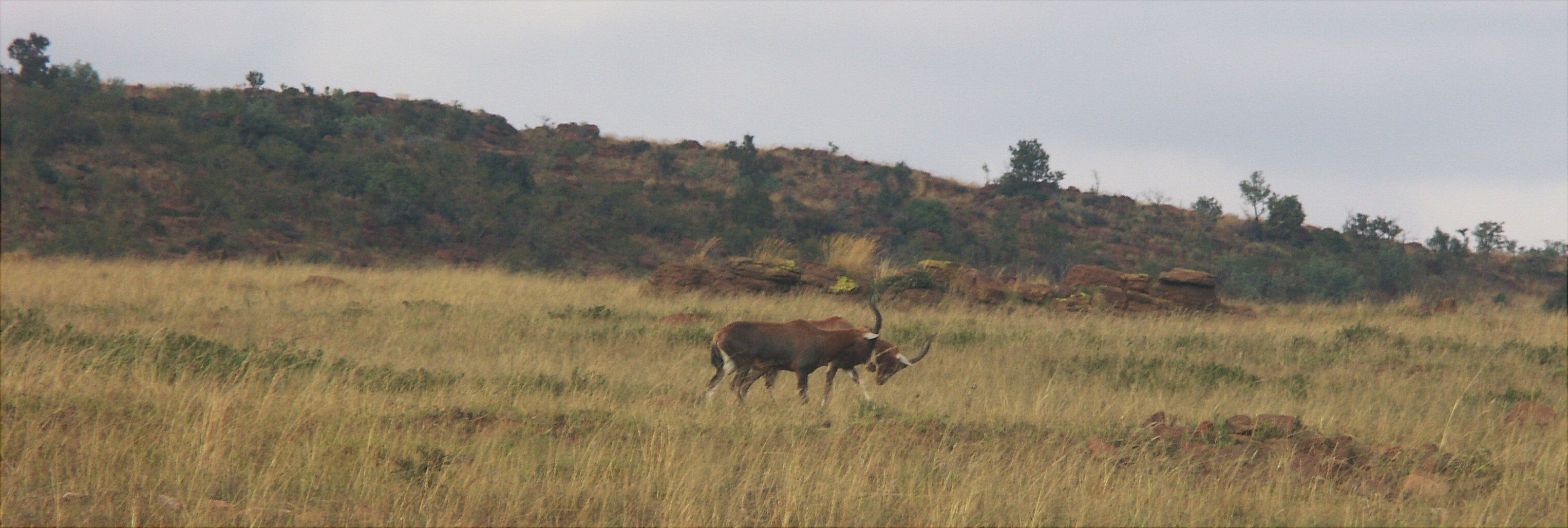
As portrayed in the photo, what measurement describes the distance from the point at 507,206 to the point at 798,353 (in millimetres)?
25441

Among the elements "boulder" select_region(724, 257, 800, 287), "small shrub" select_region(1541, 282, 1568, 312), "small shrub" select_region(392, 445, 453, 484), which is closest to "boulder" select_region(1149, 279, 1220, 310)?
"boulder" select_region(724, 257, 800, 287)

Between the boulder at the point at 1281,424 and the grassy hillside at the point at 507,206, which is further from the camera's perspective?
the grassy hillside at the point at 507,206

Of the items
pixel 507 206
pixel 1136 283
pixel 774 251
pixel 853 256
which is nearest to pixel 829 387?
pixel 853 256

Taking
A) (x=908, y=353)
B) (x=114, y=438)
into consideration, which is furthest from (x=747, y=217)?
(x=114, y=438)

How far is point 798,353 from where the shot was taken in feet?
26.5

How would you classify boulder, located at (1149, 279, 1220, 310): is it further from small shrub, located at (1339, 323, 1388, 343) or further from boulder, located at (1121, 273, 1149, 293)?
small shrub, located at (1339, 323, 1388, 343)

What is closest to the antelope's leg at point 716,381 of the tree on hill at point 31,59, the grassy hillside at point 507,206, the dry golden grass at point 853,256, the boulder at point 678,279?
the boulder at point 678,279

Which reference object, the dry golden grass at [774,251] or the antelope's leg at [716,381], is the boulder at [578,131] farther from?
the antelope's leg at [716,381]

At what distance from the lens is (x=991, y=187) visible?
148 feet

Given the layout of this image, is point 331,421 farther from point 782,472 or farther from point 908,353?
point 908,353

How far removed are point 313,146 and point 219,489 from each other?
3226 cm

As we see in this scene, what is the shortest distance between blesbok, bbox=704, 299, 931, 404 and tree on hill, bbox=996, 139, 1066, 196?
122 ft

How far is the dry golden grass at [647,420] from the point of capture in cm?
471

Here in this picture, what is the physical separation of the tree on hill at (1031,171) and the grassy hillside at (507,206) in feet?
3.06
